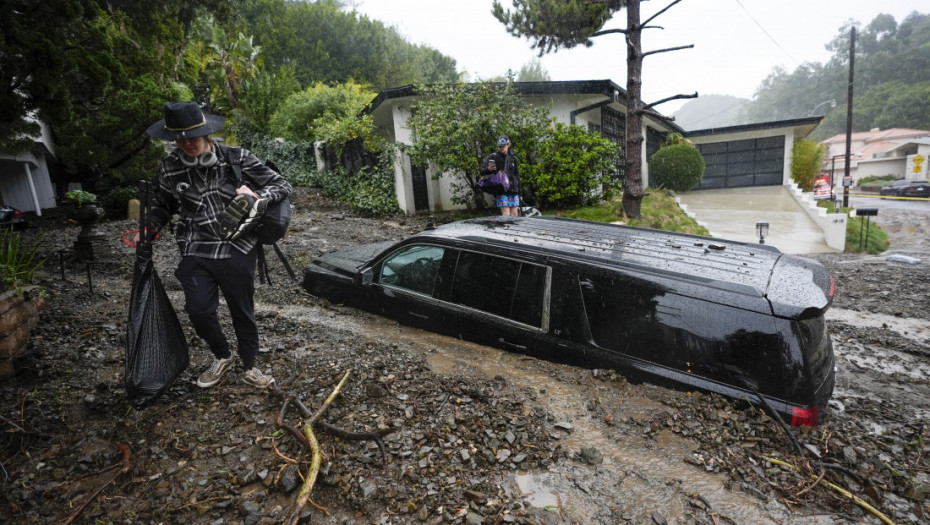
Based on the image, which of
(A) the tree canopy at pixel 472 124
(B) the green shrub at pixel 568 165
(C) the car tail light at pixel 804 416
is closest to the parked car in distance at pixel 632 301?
(C) the car tail light at pixel 804 416

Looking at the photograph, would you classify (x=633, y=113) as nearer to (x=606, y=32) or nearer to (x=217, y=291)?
(x=606, y=32)

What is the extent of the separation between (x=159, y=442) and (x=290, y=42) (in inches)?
1489

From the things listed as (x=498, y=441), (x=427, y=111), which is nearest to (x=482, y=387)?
(x=498, y=441)

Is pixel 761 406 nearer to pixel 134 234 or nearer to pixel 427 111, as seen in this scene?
pixel 134 234

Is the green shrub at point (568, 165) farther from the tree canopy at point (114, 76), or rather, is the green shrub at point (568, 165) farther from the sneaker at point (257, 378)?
the sneaker at point (257, 378)

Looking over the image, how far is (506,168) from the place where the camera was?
26.0 feet

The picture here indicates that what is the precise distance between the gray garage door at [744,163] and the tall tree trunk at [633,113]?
1461 cm

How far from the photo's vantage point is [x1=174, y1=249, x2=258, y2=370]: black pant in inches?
110

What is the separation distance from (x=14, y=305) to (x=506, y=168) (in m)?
6.53

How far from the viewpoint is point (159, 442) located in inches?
101

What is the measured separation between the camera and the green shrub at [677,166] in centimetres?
1762

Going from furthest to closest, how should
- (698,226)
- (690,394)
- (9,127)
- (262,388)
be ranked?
(698,226), (9,127), (262,388), (690,394)

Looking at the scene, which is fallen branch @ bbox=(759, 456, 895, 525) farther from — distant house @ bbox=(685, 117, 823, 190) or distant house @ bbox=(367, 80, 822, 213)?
distant house @ bbox=(685, 117, 823, 190)

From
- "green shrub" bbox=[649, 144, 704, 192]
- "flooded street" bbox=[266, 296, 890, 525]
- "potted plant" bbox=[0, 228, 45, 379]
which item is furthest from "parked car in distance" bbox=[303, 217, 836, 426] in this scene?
"green shrub" bbox=[649, 144, 704, 192]
